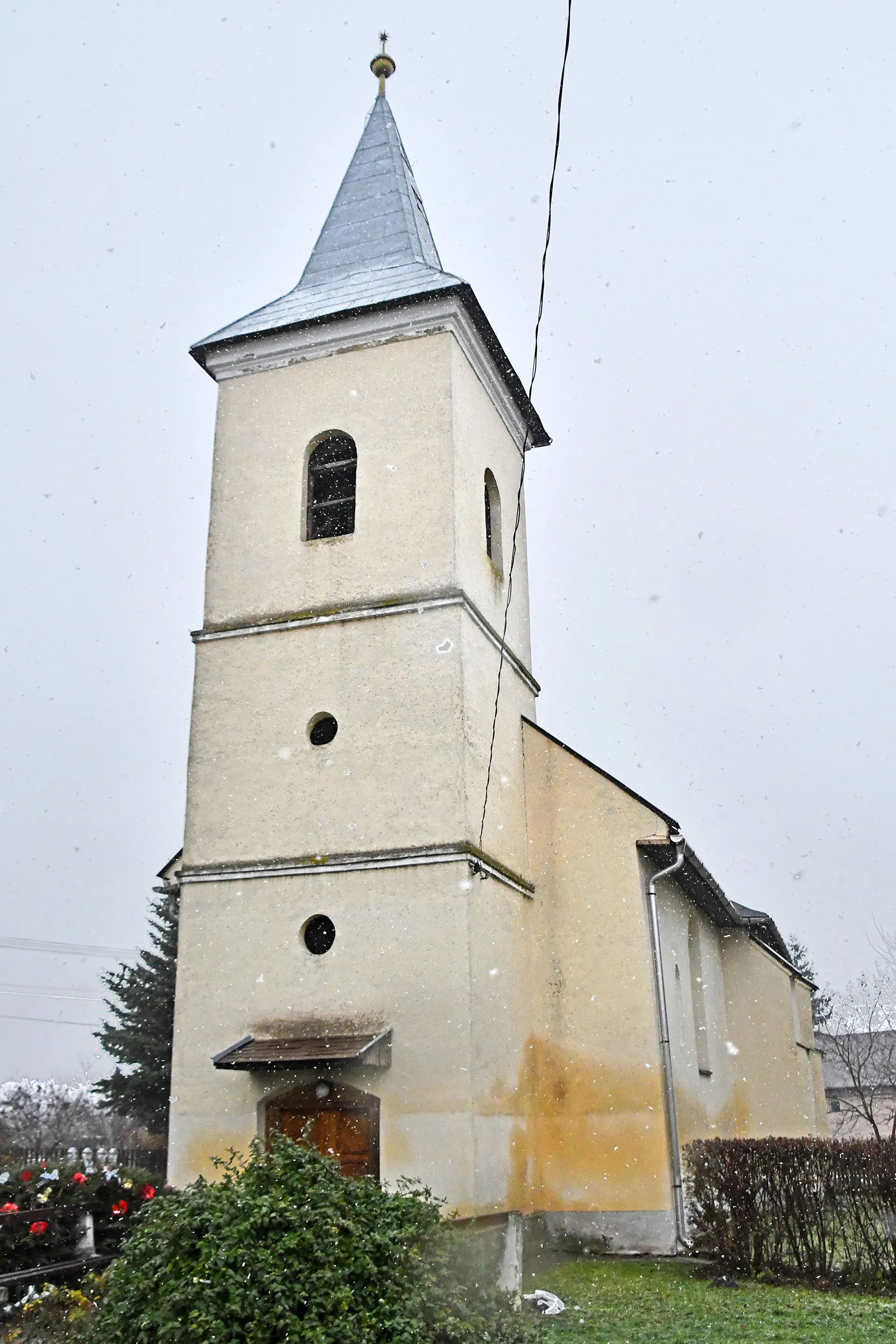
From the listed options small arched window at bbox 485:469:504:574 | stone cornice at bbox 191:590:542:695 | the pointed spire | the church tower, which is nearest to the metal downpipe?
the church tower

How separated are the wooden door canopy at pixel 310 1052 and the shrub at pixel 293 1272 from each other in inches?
181

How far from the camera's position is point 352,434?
48.3 ft

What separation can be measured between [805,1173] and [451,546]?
7.59 metres

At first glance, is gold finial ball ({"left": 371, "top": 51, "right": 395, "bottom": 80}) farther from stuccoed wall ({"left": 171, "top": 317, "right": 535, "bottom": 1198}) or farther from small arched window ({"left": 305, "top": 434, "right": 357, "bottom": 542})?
small arched window ({"left": 305, "top": 434, "right": 357, "bottom": 542})

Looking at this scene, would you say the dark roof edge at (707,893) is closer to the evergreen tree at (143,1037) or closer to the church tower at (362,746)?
the church tower at (362,746)

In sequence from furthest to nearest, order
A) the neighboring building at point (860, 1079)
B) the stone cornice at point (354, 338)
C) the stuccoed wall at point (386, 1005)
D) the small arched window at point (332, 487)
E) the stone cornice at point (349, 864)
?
the neighboring building at point (860, 1079), the stone cornice at point (354, 338), the small arched window at point (332, 487), the stone cornice at point (349, 864), the stuccoed wall at point (386, 1005)

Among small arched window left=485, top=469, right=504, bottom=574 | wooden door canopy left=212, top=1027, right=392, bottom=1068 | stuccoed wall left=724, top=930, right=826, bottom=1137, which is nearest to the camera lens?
wooden door canopy left=212, top=1027, right=392, bottom=1068

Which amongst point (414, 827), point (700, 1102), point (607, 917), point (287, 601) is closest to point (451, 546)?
point (287, 601)

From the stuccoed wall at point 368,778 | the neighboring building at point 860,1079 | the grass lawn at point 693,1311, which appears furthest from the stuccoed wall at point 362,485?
the neighboring building at point 860,1079

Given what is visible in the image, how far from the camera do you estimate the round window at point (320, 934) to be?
40.4 feet

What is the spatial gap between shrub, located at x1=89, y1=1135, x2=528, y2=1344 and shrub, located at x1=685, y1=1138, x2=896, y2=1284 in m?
5.80

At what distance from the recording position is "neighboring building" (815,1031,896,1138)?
38281 mm

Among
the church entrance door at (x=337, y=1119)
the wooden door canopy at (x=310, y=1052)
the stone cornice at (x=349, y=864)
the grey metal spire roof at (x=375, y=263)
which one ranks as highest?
the grey metal spire roof at (x=375, y=263)

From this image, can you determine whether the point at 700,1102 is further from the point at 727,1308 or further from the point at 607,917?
the point at 727,1308
